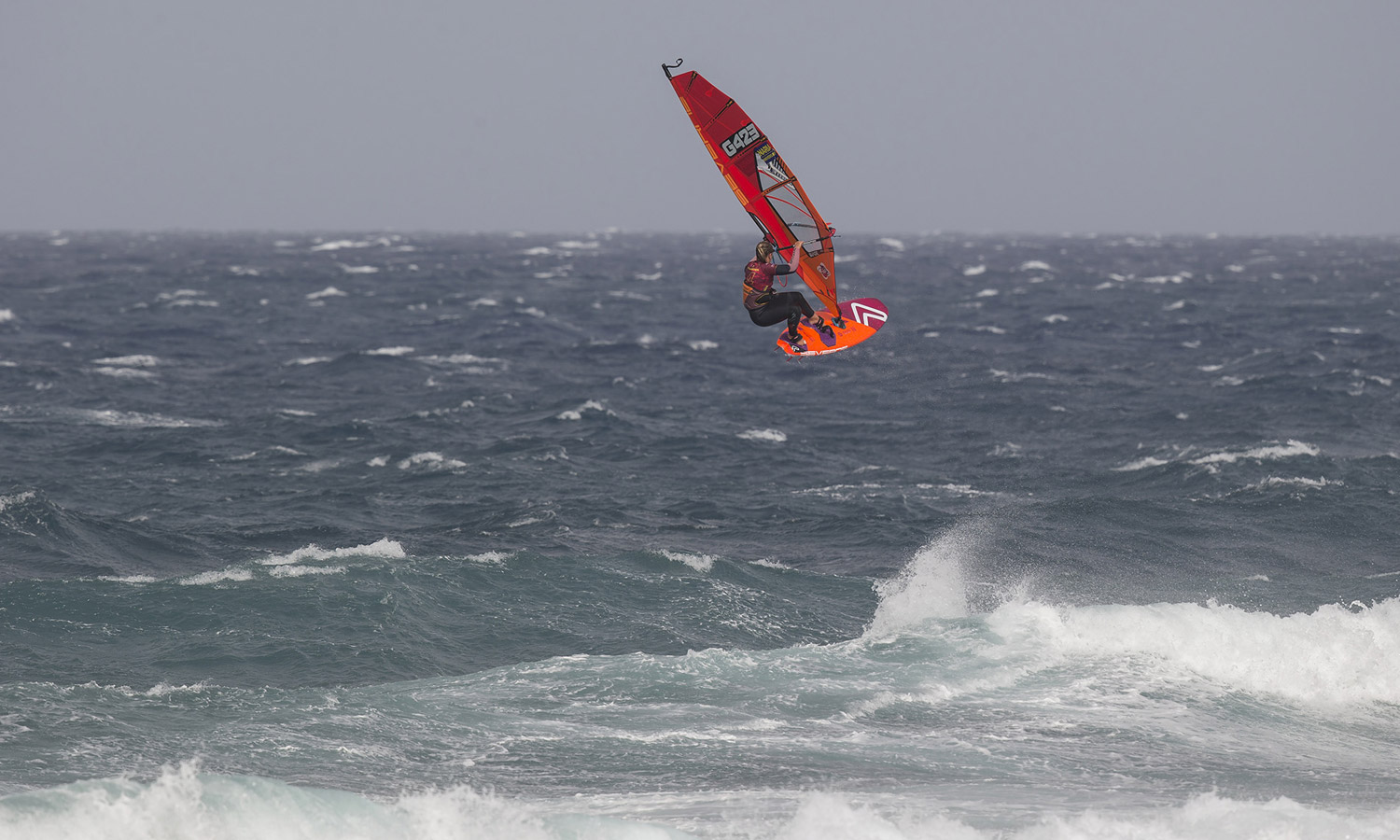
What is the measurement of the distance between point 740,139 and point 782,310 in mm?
2362

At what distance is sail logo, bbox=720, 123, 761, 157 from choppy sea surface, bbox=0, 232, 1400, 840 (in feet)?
22.1

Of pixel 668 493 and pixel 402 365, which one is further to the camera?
pixel 402 365

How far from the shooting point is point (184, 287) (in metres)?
74.9

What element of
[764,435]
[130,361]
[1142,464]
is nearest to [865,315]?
[1142,464]

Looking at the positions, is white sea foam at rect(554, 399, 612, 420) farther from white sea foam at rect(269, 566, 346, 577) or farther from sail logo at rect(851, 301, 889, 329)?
→ sail logo at rect(851, 301, 889, 329)

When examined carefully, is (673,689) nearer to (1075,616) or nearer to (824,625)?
(824,625)

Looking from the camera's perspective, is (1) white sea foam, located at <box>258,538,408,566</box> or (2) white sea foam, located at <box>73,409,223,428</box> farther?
(2) white sea foam, located at <box>73,409,223,428</box>

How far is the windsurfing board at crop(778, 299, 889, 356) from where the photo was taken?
1911cm

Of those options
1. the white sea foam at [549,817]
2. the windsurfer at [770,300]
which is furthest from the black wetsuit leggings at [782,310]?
the white sea foam at [549,817]

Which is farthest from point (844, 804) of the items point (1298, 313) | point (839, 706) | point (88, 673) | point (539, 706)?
point (1298, 313)

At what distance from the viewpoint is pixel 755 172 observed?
18203 millimetres

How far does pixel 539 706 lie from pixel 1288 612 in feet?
37.3

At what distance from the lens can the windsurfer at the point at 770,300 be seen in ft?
57.0

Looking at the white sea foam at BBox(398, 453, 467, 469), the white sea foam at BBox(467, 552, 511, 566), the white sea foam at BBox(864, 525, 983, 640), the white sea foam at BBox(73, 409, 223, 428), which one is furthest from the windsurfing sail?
the white sea foam at BBox(73, 409, 223, 428)
